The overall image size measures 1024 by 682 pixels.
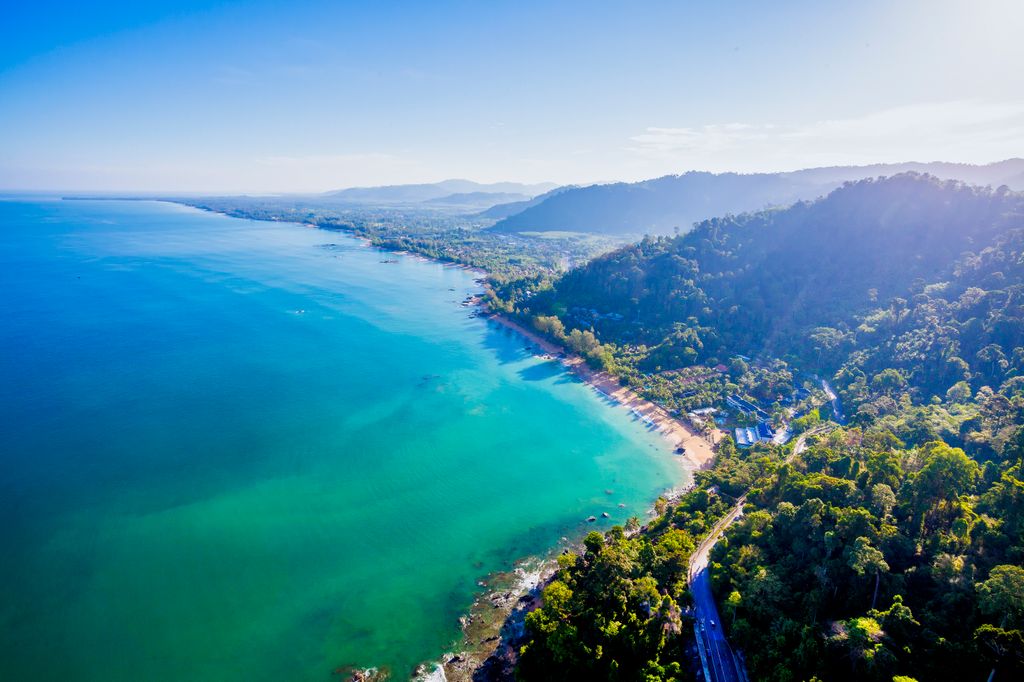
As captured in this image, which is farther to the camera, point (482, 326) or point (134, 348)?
point (482, 326)

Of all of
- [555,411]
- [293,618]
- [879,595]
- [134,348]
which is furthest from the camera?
[134,348]

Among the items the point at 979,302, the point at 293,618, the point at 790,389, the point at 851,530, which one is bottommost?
the point at 293,618

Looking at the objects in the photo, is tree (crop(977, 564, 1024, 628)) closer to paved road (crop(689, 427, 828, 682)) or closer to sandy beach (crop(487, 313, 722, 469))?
paved road (crop(689, 427, 828, 682))

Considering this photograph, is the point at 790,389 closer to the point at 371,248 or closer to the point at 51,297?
the point at 51,297

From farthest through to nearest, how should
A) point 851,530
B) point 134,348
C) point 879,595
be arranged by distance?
point 134,348
point 851,530
point 879,595

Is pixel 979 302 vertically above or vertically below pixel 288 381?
above

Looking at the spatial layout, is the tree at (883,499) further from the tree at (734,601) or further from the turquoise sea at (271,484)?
the turquoise sea at (271,484)

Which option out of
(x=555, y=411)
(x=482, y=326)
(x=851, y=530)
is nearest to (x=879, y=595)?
(x=851, y=530)

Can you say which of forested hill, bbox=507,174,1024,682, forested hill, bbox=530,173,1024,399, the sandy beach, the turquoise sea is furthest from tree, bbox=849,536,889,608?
forested hill, bbox=530,173,1024,399
